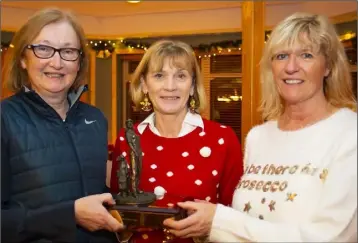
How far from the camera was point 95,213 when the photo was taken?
1384 mm

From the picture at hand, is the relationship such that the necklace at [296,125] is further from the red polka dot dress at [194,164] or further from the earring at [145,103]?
the earring at [145,103]

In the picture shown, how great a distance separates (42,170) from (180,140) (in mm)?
534

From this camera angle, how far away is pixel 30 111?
1.48 m

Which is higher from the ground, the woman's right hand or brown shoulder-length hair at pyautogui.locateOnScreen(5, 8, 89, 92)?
brown shoulder-length hair at pyautogui.locateOnScreen(5, 8, 89, 92)

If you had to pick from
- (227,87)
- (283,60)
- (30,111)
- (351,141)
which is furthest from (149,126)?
(227,87)

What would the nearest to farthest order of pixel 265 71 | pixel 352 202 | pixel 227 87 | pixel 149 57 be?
pixel 352 202 → pixel 265 71 → pixel 149 57 → pixel 227 87

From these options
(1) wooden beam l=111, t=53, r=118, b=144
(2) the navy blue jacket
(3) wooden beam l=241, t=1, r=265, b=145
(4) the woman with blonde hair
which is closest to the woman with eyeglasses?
(2) the navy blue jacket

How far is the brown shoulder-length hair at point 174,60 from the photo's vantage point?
68.9 inches

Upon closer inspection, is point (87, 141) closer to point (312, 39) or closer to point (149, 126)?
point (149, 126)

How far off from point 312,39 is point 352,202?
0.48 meters

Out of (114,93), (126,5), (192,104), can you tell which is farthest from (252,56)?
(114,93)

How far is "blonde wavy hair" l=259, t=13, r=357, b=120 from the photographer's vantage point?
135 cm

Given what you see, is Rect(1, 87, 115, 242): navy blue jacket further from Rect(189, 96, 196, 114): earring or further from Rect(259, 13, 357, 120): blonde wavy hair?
Rect(259, 13, 357, 120): blonde wavy hair

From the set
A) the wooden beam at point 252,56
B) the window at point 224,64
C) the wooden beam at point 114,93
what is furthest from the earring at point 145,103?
the wooden beam at point 114,93
